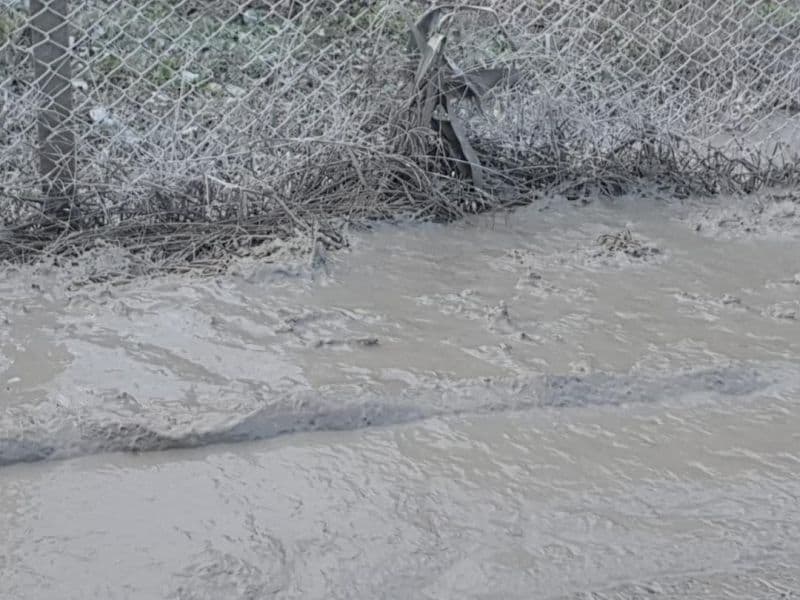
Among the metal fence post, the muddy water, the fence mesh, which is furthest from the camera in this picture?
the fence mesh

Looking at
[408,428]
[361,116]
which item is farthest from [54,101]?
[408,428]

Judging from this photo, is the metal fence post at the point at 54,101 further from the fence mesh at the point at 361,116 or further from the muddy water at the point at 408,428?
the muddy water at the point at 408,428

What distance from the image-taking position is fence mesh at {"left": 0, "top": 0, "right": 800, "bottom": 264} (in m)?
3.48

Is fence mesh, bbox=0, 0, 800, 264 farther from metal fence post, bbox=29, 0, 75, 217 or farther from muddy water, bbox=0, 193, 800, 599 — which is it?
muddy water, bbox=0, 193, 800, 599

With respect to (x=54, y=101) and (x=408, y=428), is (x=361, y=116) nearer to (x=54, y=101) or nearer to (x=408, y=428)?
(x=54, y=101)

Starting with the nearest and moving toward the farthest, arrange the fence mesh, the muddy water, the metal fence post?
1. the muddy water
2. the metal fence post
3. the fence mesh

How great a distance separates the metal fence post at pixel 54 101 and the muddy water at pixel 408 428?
343mm

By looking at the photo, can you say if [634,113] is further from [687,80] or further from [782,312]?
[782,312]

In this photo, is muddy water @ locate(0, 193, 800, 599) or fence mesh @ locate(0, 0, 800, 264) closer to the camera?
muddy water @ locate(0, 193, 800, 599)

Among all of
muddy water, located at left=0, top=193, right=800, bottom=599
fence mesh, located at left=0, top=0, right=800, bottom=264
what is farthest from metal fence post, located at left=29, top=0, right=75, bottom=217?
muddy water, located at left=0, top=193, right=800, bottom=599

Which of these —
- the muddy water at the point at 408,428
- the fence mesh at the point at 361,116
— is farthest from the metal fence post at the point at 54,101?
the muddy water at the point at 408,428

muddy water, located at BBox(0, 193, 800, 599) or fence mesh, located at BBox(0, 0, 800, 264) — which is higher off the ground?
fence mesh, located at BBox(0, 0, 800, 264)

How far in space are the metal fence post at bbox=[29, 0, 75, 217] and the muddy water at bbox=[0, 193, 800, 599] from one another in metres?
0.34

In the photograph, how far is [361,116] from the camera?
12.9ft
